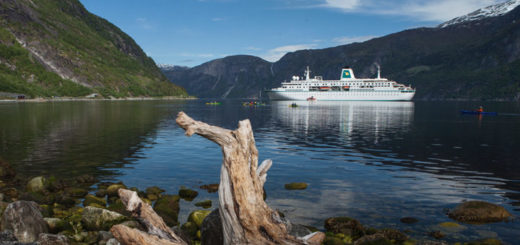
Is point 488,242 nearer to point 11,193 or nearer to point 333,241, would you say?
point 333,241

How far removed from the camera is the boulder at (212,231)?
1081 cm

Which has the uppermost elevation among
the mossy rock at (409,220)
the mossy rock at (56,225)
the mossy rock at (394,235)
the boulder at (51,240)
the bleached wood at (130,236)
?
the bleached wood at (130,236)

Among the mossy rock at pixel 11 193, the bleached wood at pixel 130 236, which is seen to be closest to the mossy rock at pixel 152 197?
the mossy rock at pixel 11 193

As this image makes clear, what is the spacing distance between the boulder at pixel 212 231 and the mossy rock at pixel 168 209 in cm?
382

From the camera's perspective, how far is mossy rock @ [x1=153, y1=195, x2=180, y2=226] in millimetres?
14809

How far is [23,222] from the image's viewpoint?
11.8 m

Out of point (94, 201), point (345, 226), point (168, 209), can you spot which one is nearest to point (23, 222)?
point (94, 201)

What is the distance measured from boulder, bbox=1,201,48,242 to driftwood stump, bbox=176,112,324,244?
24.1 ft

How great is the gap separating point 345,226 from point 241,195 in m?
7.43

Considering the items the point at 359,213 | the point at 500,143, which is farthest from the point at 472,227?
the point at 500,143

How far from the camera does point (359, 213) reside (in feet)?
54.6

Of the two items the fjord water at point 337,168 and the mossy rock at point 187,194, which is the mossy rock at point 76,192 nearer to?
the fjord water at point 337,168

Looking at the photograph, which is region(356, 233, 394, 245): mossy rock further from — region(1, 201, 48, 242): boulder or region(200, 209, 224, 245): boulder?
region(1, 201, 48, 242): boulder

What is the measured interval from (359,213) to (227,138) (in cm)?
1049
